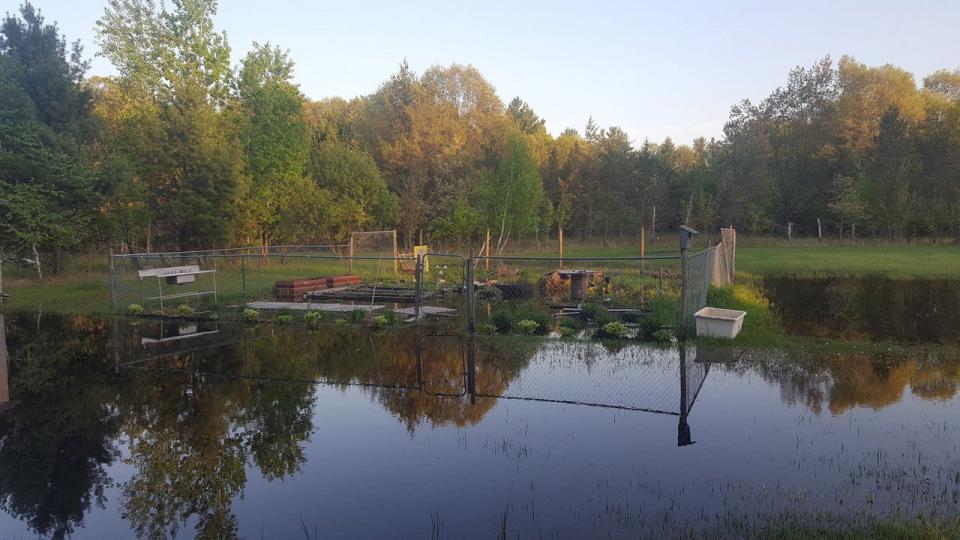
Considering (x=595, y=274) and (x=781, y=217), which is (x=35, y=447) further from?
(x=781, y=217)

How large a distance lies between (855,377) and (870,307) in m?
7.97

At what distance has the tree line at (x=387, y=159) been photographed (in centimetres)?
2616

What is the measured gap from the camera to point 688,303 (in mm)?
13734

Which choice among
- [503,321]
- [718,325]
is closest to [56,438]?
[503,321]

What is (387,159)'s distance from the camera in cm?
4881

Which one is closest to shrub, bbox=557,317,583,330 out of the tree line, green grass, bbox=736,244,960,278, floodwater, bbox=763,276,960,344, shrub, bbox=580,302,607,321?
shrub, bbox=580,302,607,321

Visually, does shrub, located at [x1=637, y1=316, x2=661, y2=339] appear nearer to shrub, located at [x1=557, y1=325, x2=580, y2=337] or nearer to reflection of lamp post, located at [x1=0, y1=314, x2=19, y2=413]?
shrub, located at [x1=557, y1=325, x2=580, y2=337]

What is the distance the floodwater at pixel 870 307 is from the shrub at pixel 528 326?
539cm

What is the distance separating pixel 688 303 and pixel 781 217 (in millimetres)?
45500

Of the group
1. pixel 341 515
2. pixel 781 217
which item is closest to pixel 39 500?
pixel 341 515

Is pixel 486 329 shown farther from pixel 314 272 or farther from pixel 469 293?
pixel 314 272

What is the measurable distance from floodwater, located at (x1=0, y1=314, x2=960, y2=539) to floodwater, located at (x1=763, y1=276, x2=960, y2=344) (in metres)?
2.33

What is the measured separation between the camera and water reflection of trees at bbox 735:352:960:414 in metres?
8.73

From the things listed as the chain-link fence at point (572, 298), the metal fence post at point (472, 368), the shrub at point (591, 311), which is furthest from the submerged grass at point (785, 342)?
the metal fence post at point (472, 368)
